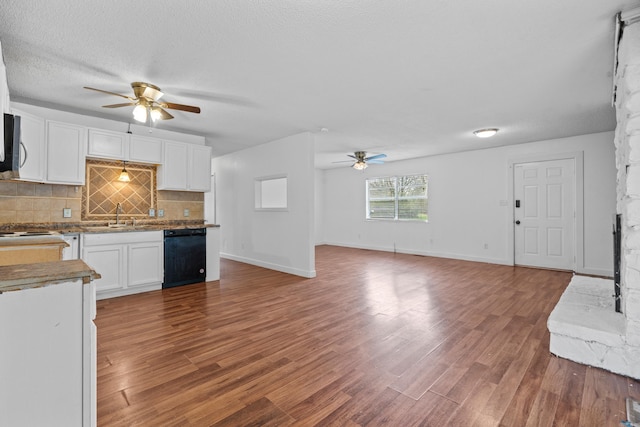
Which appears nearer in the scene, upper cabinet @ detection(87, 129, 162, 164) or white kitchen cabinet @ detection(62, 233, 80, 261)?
white kitchen cabinet @ detection(62, 233, 80, 261)

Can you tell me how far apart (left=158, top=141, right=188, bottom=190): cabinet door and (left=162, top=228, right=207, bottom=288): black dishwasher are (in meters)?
0.74

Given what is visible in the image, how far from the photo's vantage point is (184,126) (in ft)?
15.3

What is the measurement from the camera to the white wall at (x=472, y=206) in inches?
199

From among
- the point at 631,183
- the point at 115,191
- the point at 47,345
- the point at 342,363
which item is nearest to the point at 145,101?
the point at 115,191

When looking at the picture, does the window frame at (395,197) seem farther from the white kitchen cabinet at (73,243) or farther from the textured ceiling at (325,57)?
the white kitchen cabinet at (73,243)

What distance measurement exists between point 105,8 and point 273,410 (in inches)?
107

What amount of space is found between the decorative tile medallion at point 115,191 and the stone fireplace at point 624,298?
527cm

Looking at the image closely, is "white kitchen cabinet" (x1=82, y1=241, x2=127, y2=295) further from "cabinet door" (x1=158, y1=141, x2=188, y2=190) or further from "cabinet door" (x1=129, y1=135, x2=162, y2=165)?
"cabinet door" (x1=129, y1=135, x2=162, y2=165)

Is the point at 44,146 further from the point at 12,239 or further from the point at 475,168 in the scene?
the point at 475,168

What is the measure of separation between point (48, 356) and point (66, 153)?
11.5 feet

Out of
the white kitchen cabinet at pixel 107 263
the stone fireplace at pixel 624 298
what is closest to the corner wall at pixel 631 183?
the stone fireplace at pixel 624 298

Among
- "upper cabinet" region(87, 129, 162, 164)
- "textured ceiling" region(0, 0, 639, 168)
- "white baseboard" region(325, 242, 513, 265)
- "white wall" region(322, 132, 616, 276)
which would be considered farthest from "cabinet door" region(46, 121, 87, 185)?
"white baseboard" region(325, 242, 513, 265)

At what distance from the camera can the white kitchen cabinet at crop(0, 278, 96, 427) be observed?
1.10 meters

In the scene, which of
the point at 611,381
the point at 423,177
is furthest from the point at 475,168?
the point at 611,381
